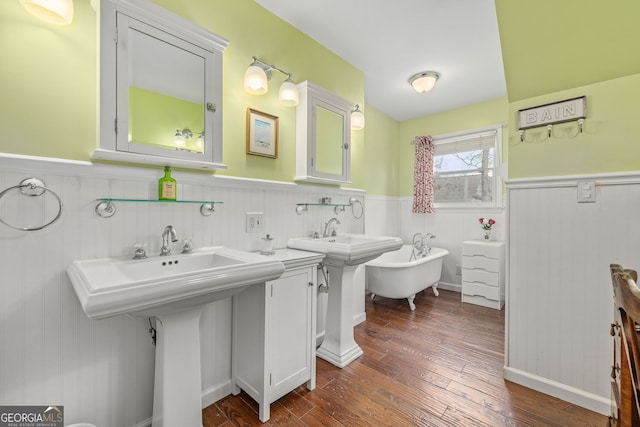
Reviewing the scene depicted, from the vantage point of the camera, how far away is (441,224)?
3.79 metres

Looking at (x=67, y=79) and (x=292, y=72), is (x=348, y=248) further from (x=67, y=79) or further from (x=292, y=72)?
(x=67, y=79)

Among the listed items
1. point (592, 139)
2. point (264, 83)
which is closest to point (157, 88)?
point (264, 83)

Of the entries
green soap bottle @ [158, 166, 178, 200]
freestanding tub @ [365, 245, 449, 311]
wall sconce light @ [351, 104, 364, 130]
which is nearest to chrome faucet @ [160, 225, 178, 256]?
green soap bottle @ [158, 166, 178, 200]

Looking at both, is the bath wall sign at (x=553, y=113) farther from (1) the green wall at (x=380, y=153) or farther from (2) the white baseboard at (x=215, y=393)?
(2) the white baseboard at (x=215, y=393)

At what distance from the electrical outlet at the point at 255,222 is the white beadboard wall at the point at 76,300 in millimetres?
252

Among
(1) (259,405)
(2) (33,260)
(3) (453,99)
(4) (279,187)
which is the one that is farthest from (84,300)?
(3) (453,99)

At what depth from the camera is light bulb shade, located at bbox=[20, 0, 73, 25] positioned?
1.05 meters

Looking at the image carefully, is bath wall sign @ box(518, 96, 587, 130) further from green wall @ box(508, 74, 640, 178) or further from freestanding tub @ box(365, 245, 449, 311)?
freestanding tub @ box(365, 245, 449, 311)

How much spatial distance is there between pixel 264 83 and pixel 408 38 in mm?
1357

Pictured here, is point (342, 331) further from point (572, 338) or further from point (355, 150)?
point (355, 150)

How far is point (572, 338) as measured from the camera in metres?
1.56

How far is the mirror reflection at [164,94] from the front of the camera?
131 cm

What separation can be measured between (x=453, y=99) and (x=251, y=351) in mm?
3589

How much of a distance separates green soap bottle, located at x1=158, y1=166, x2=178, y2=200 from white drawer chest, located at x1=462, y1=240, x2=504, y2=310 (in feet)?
10.5
